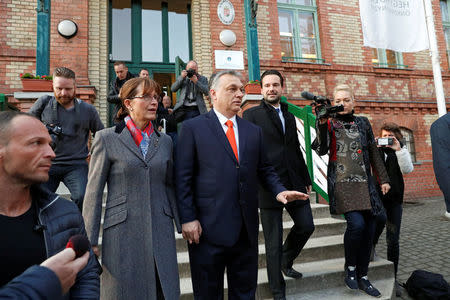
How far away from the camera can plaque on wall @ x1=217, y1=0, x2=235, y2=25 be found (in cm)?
759

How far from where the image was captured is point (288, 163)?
2.90 metres

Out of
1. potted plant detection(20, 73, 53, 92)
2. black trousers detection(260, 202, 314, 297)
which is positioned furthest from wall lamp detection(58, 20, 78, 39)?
black trousers detection(260, 202, 314, 297)

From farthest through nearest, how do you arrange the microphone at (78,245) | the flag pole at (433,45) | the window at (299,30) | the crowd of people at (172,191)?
the window at (299,30) → the flag pole at (433,45) → the crowd of people at (172,191) → the microphone at (78,245)

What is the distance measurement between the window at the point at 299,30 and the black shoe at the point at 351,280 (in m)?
7.12

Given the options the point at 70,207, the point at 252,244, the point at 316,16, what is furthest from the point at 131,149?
the point at 316,16

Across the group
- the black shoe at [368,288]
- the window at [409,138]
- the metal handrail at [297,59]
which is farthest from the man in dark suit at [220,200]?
the window at [409,138]

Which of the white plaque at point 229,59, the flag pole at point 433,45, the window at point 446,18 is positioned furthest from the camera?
the window at point 446,18

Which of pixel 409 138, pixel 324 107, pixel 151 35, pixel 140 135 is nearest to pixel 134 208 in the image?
pixel 140 135

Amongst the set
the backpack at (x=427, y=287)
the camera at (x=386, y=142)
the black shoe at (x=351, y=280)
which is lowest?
the backpack at (x=427, y=287)

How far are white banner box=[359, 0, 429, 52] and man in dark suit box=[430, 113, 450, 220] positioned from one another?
5352 mm

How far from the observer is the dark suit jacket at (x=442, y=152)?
229 cm

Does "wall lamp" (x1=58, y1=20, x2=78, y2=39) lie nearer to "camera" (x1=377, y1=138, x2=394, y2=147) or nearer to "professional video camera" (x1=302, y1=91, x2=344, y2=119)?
"professional video camera" (x1=302, y1=91, x2=344, y2=119)

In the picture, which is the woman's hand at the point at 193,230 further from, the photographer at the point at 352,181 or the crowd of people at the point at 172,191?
the photographer at the point at 352,181

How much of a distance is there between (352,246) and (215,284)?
162cm
